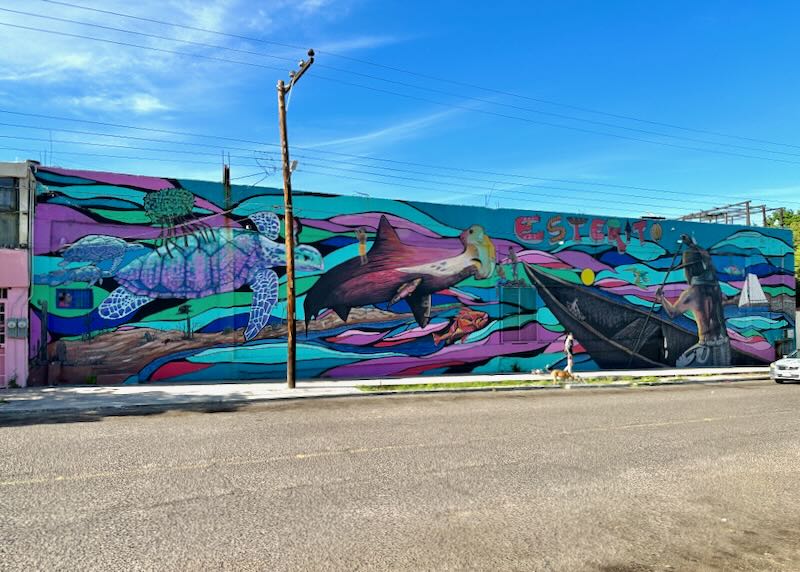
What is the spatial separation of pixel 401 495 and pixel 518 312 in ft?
61.2

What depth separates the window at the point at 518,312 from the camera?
23719 millimetres

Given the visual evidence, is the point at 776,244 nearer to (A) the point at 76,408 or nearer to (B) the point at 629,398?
(B) the point at 629,398

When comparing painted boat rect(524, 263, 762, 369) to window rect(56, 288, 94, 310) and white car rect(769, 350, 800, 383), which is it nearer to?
white car rect(769, 350, 800, 383)

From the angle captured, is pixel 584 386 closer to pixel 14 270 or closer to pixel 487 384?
pixel 487 384

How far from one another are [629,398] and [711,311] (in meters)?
16.5

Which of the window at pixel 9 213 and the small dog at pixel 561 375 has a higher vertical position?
the window at pixel 9 213

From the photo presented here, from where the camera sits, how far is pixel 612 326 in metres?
26.1

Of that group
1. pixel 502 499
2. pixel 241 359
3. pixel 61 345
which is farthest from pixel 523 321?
pixel 502 499

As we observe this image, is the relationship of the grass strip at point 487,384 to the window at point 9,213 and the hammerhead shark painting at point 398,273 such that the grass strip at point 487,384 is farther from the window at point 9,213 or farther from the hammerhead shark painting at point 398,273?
the window at point 9,213

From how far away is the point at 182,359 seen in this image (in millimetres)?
18484

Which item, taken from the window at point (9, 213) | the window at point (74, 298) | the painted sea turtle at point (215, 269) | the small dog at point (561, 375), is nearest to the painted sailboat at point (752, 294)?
the small dog at point (561, 375)

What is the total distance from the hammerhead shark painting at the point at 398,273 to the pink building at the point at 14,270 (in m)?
8.41

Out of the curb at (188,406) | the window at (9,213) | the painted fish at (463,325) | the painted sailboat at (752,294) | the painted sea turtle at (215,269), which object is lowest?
the curb at (188,406)

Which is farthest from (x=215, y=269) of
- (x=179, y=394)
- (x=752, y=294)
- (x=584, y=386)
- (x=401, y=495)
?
(x=752, y=294)
